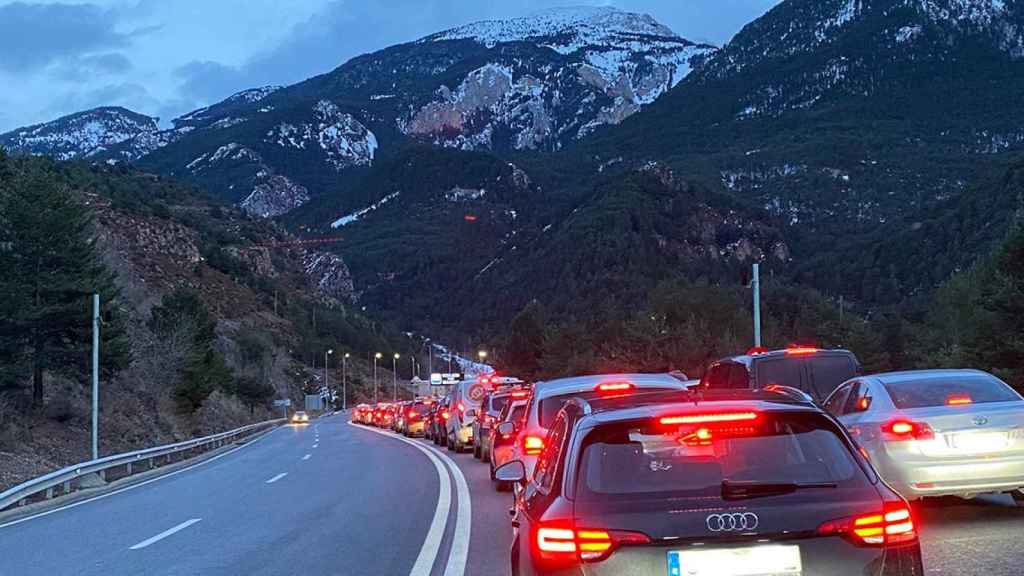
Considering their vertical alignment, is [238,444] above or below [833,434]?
below

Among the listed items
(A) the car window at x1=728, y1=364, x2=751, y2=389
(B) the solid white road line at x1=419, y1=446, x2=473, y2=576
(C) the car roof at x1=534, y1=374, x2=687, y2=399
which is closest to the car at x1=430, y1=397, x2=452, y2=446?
(B) the solid white road line at x1=419, y1=446, x2=473, y2=576

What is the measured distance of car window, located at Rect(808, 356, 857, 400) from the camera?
16219 mm

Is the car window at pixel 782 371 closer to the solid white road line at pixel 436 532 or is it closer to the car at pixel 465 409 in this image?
the solid white road line at pixel 436 532

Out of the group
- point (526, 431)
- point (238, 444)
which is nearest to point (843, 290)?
point (238, 444)

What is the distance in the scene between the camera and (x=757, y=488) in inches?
190

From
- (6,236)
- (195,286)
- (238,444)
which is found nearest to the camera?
(6,236)

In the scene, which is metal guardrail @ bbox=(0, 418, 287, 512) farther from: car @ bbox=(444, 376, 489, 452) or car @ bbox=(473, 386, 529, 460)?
car @ bbox=(473, 386, 529, 460)

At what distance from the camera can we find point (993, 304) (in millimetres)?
50312

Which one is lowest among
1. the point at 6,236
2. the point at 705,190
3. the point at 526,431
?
the point at 526,431

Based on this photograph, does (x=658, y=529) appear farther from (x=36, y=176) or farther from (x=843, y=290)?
(x=843, y=290)

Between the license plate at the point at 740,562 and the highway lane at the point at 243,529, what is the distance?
5433mm

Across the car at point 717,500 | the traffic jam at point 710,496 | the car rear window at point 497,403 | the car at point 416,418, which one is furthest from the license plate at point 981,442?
the car at point 416,418

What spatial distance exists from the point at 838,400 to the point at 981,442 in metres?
2.55

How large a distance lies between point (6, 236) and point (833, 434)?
36.1 metres
